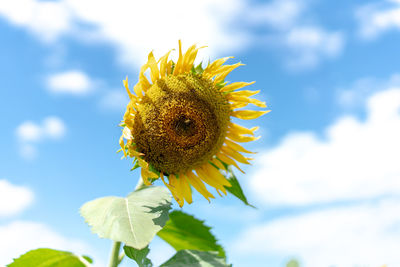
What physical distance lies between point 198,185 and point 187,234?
568 millimetres

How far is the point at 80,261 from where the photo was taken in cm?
394

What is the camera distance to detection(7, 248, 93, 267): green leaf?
3.75m

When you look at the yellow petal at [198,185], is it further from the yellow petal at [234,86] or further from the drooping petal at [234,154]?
the yellow petal at [234,86]

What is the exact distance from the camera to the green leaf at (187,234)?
3973 millimetres

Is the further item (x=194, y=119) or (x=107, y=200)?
(x=194, y=119)

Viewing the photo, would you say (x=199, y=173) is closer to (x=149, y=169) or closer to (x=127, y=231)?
(x=149, y=169)

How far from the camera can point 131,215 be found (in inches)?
114

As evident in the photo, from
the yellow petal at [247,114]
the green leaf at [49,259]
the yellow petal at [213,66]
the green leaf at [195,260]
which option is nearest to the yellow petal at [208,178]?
the yellow petal at [247,114]

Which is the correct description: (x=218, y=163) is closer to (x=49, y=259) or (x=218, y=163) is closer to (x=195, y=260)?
(x=195, y=260)

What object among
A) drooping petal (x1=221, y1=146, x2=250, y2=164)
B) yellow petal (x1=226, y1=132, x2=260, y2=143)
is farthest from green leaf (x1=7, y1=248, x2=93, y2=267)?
yellow petal (x1=226, y1=132, x2=260, y2=143)

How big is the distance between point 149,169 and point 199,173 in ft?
1.70

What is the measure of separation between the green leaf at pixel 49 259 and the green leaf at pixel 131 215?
856 millimetres

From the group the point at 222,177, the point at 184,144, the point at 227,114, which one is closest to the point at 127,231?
the point at 184,144

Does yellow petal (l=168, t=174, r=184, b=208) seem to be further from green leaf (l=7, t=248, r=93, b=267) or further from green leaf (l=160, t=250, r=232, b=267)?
green leaf (l=7, t=248, r=93, b=267)
